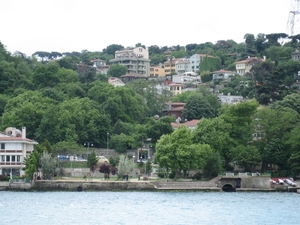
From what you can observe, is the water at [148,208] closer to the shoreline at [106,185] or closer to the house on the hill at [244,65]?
the shoreline at [106,185]

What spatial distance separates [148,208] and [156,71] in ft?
406

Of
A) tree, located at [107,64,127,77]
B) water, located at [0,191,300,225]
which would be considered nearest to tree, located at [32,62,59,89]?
water, located at [0,191,300,225]

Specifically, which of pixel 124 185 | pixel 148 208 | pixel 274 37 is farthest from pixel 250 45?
pixel 148 208

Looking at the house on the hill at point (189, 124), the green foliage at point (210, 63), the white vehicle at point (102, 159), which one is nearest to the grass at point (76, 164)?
the white vehicle at point (102, 159)

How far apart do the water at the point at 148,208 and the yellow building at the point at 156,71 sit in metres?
→ 107

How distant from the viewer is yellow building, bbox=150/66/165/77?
612 ft

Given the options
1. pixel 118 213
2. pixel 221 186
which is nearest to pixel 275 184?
pixel 221 186

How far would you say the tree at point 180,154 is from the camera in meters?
83.0

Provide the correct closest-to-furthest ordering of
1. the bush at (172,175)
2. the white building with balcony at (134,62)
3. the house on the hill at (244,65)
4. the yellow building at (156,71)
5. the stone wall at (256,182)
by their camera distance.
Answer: the stone wall at (256,182) → the bush at (172,175) → the house on the hill at (244,65) → the white building with balcony at (134,62) → the yellow building at (156,71)

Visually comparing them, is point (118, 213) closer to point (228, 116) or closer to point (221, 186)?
point (221, 186)

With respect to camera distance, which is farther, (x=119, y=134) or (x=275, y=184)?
(x=119, y=134)

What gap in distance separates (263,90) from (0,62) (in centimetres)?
3897

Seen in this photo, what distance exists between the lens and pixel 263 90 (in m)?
117

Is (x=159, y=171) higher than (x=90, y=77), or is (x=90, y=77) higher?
(x=90, y=77)
